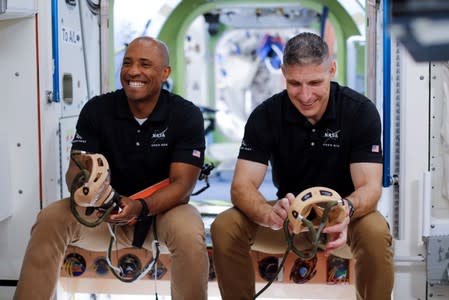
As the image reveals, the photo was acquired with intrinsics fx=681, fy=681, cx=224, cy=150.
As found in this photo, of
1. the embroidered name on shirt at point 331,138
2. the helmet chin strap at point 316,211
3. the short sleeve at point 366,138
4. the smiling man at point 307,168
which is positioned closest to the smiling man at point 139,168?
the smiling man at point 307,168

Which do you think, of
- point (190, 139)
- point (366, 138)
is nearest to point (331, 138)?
point (366, 138)

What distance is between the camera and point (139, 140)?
11.5 feet

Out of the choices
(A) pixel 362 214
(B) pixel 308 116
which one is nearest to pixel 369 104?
(B) pixel 308 116

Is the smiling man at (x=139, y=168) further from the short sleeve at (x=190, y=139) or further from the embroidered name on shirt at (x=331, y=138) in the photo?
the embroidered name on shirt at (x=331, y=138)

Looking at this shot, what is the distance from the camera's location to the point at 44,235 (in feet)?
10.4

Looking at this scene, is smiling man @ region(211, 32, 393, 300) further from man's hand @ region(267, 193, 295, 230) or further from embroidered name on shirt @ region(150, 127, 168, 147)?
embroidered name on shirt @ region(150, 127, 168, 147)

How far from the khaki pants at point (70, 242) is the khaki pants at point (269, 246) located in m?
0.10

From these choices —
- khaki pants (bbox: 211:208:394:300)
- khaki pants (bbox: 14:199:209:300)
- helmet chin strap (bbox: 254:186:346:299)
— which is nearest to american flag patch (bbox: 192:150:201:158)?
khaki pants (bbox: 14:199:209:300)

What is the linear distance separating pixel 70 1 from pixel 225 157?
484 centimetres

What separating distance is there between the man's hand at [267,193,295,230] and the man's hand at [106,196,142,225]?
62 cm

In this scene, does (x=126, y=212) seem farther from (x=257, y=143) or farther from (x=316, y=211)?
(x=316, y=211)

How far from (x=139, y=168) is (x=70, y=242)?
0.51 metres

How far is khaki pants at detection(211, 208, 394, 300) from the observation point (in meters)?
2.95

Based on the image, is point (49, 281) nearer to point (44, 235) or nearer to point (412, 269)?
point (44, 235)
